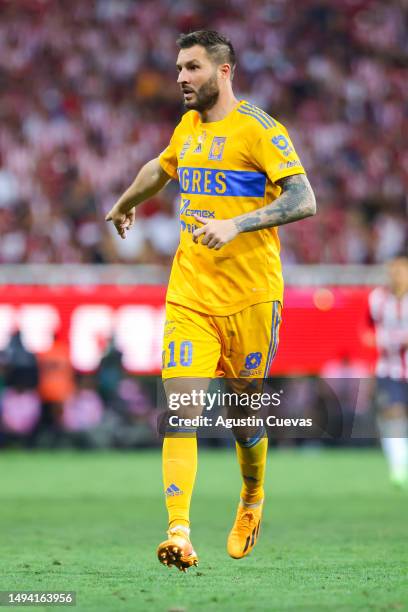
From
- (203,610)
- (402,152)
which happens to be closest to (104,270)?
(402,152)

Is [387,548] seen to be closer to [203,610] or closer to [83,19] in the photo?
[203,610]

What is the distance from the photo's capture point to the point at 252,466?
6.63m

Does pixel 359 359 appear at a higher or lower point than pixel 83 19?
lower

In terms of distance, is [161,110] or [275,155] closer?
[275,155]

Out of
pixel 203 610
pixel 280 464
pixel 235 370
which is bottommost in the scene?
pixel 280 464

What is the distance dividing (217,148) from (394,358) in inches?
268

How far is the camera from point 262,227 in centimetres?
584

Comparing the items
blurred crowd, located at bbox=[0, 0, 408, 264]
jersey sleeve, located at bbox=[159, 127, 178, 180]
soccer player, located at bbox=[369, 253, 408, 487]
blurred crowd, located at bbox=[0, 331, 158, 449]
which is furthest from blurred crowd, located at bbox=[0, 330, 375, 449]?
jersey sleeve, located at bbox=[159, 127, 178, 180]

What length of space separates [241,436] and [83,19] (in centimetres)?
1515

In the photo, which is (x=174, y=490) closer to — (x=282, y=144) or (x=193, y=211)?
(x=193, y=211)

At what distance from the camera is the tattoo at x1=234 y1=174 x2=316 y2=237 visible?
582 cm

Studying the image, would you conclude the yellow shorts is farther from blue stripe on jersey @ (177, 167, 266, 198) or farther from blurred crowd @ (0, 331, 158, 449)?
blurred crowd @ (0, 331, 158, 449)

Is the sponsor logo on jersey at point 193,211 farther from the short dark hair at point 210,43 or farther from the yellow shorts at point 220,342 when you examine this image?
the short dark hair at point 210,43

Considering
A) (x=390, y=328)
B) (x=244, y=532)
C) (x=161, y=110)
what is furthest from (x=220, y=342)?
(x=161, y=110)
